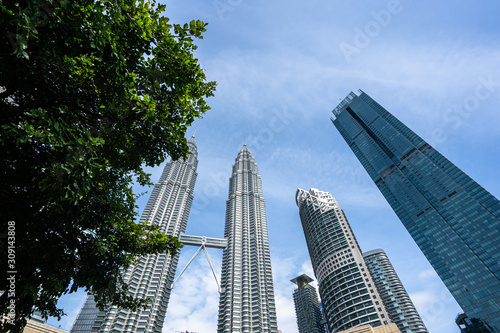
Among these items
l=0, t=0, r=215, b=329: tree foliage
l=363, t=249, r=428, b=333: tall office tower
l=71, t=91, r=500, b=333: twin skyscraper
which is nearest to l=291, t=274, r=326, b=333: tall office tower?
l=363, t=249, r=428, b=333: tall office tower

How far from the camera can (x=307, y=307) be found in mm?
146625

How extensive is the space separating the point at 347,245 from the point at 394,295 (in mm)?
84201

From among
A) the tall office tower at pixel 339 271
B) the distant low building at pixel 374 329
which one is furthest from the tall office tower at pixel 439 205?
the distant low building at pixel 374 329

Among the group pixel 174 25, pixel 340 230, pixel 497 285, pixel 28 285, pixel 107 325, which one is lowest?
pixel 28 285

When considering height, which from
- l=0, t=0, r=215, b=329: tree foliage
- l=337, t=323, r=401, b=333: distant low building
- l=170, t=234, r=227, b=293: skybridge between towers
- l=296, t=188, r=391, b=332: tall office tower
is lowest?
l=0, t=0, r=215, b=329: tree foliage

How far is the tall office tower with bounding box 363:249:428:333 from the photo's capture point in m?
115

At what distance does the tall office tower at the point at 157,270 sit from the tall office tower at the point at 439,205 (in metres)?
114

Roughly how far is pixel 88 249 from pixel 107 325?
88.3 metres

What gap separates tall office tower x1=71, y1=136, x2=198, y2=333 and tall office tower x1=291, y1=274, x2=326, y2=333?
94578mm

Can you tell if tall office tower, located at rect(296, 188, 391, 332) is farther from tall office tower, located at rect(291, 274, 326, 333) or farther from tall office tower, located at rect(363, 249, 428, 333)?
tall office tower, located at rect(291, 274, 326, 333)

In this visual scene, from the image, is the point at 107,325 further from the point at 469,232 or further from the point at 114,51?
the point at 469,232

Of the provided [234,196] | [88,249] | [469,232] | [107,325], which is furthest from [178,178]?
[469,232]

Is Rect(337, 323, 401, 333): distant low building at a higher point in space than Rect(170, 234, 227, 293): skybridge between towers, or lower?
lower

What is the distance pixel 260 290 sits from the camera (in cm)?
8562
